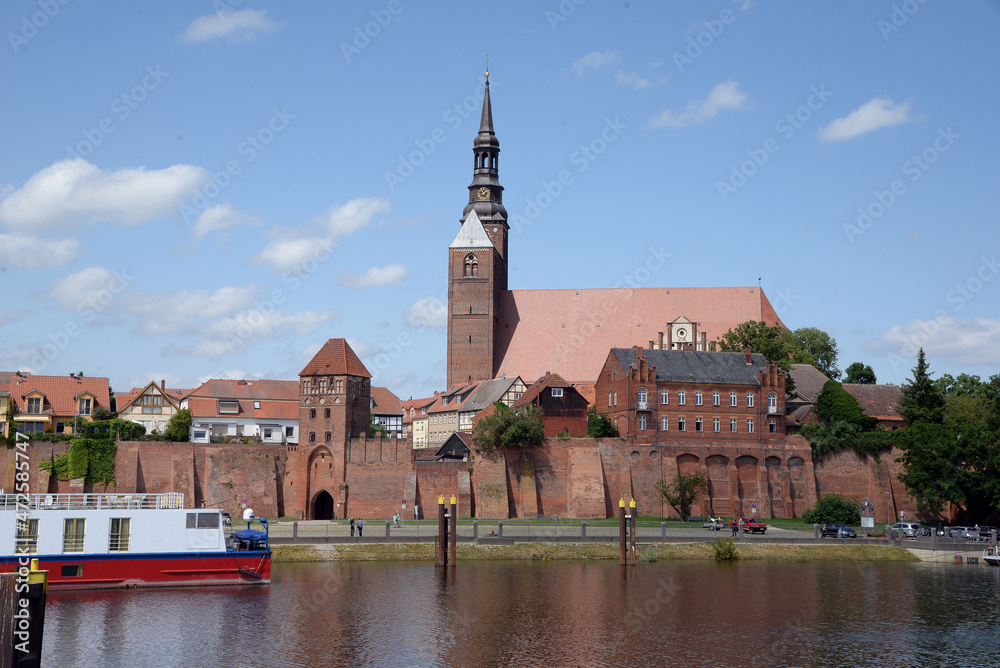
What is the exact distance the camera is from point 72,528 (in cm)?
4209

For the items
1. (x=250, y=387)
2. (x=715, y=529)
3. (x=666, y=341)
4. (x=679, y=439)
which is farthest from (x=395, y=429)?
(x=715, y=529)

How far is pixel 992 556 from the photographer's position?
181 ft

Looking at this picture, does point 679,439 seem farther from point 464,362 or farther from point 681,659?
point 681,659

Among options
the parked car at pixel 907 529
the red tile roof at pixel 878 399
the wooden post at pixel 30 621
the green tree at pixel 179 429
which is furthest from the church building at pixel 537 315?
the wooden post at pixel 30 621

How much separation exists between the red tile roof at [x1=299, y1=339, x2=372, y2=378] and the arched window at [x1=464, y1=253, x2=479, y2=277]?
29422mm

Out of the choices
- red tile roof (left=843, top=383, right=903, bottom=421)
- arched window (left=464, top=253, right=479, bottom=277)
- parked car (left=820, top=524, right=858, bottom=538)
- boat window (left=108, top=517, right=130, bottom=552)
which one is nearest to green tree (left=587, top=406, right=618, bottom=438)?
parked car (left=820, top=524, right=858, bottom=538)

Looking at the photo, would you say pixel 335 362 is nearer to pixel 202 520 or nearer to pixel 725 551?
pixel 202 520

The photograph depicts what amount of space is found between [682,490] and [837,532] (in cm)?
1116

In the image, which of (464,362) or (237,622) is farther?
(464,362)

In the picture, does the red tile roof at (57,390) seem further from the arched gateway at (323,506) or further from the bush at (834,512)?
the bush at (834,512)

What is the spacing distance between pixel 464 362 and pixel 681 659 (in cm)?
7048

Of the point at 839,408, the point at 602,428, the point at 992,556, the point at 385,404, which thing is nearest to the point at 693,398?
the point at 602,428

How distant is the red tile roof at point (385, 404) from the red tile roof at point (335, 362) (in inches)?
1069

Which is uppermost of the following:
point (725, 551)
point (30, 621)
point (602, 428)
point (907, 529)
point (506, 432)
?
point (602, 428)
